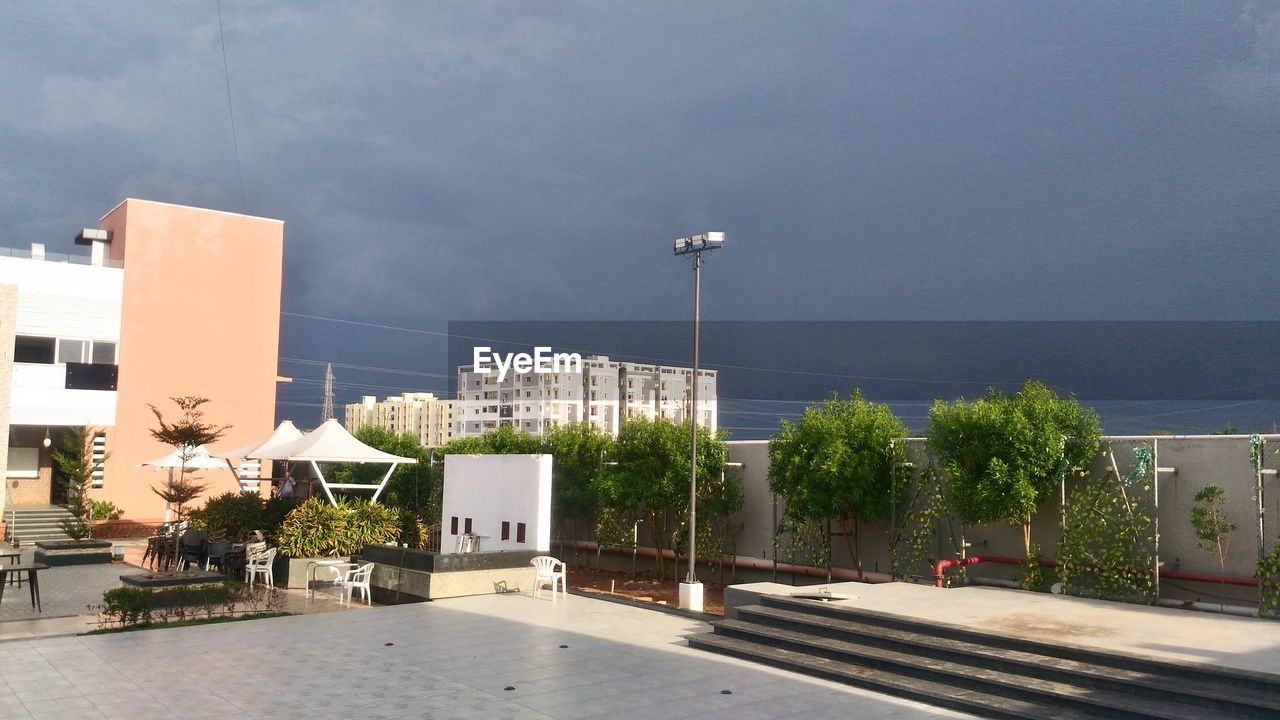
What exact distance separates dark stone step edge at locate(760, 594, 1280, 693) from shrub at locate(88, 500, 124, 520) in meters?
22.8

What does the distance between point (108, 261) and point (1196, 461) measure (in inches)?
1243

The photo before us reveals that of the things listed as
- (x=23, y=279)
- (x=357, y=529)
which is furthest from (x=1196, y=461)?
(x=23, y=279)

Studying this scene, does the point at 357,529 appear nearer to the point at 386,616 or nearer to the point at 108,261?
the point at 386,616

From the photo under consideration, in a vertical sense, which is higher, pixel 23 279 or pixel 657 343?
pixel 657 343

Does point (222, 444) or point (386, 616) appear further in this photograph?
point (222, 444)

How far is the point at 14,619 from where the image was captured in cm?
1291

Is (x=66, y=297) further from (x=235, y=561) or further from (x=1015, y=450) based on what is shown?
(x=1015, y=450)

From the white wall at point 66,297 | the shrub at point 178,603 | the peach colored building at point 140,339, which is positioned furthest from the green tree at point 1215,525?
the white wall at point 66,297

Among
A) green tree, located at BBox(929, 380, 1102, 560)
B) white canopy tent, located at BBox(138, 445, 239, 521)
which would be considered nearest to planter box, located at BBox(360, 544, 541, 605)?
white canopy tent, located at BBox(138, 445, 239, 521)

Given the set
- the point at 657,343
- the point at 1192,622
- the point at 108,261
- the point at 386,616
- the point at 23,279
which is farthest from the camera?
the point at 657,343

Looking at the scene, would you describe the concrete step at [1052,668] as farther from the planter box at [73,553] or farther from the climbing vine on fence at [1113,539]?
the planter box at [73,553]

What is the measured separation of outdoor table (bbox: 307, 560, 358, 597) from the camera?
16.0 metres

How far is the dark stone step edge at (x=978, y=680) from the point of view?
311 inches

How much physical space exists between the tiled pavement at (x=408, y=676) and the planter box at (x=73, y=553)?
10.4m
